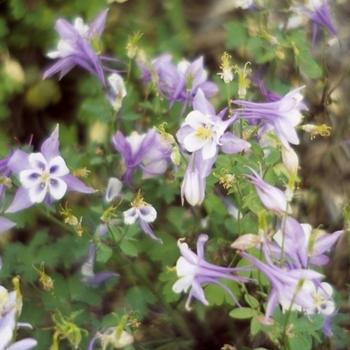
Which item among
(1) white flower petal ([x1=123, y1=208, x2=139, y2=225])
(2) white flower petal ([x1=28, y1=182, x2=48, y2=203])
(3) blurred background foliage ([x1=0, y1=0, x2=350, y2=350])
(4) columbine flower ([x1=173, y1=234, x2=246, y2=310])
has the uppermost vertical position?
(2) white flower petal ([x1=28, y1=182, x2=48, y2=203])

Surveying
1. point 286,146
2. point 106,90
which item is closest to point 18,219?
point 106,90

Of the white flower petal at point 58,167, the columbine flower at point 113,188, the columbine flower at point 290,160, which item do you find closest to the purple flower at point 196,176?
the columbine flower at point 290,160

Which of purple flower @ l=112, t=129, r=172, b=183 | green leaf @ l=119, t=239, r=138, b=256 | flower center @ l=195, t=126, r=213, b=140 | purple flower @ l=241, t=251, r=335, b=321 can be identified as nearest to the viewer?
purple flower @ l=241, t=251, r=335, b=321

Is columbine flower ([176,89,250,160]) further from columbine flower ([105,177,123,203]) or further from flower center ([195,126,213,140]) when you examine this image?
columbine flower ([105,177,123,203])

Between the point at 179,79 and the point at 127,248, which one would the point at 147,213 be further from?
the point at 179,79

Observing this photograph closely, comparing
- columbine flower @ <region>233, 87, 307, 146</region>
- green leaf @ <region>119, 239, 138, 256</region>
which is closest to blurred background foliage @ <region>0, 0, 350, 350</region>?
green leaf @ <region>119, 239, 138, 256</region>

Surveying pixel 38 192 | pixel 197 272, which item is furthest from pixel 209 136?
pixel 38 192
